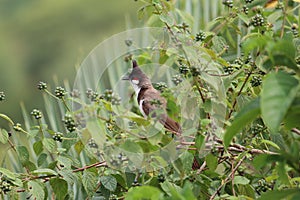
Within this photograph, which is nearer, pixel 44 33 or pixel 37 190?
pixel 37 190

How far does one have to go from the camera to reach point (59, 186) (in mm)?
1620

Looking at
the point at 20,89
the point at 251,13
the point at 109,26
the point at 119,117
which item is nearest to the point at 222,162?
the point at 119,117

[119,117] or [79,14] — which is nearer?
[119,117]

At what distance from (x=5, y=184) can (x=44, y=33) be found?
10.5 meters

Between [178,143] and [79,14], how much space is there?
10.4 metres

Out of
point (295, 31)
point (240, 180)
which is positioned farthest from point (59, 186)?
point (295, 31)

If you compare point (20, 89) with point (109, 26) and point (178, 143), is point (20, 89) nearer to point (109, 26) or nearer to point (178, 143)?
point (109, 26)

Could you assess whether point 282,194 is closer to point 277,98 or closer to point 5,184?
point 277,98

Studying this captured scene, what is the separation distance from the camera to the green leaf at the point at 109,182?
63.0 inches

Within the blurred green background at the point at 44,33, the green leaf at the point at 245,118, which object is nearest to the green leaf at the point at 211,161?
the green leaf at the point at 245,118

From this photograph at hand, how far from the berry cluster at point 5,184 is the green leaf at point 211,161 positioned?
0.39 metres

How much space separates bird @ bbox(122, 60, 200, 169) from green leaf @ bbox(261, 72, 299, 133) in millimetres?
451

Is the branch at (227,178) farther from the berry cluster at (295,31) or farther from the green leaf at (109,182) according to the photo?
the berry cluster at (295,31)

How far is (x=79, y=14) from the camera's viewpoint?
1178cm
